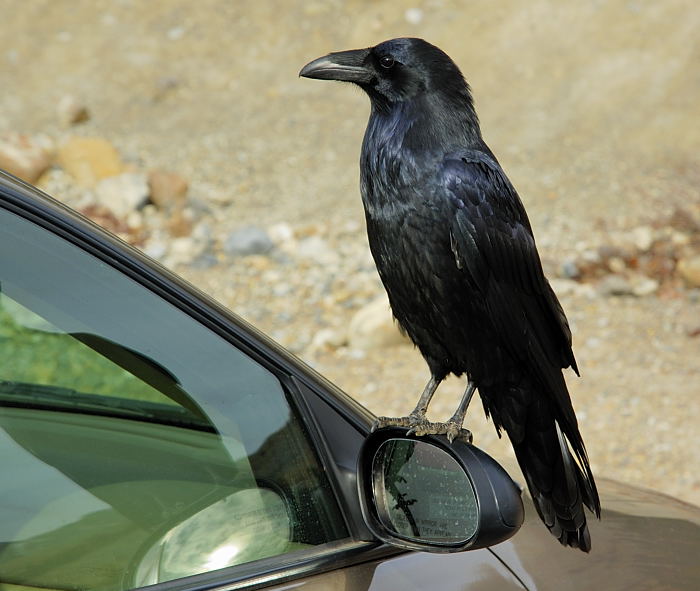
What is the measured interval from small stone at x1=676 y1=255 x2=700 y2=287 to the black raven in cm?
472

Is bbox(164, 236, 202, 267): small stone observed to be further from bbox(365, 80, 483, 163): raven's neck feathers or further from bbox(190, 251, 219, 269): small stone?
bbox(365, 80, 483, 163): raven's neck feathers

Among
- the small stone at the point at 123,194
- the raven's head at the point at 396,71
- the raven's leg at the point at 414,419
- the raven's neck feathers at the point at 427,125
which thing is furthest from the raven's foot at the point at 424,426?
the small stone at the point at 123,194

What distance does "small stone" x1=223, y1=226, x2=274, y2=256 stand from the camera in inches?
288

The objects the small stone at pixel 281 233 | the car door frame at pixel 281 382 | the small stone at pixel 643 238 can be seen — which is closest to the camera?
the car door frame at pixel 281 382

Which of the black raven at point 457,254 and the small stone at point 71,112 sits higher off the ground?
the small stone at point 71,112

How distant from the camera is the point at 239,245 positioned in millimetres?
7316

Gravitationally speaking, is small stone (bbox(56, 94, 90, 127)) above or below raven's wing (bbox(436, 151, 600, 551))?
above

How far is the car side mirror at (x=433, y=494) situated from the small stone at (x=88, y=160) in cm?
702

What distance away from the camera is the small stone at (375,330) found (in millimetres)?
6012

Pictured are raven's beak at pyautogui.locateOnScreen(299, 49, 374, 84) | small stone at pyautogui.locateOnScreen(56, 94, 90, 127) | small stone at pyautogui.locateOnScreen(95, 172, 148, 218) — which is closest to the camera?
raven's beak at pyautogui.locateOnScreen(299, 49, 374, 84)

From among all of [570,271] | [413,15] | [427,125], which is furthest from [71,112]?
[427,125]

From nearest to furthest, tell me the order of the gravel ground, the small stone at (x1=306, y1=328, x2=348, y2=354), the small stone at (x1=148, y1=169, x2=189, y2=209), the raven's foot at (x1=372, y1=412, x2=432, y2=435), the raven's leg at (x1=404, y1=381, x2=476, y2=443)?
the raven's foot at (x1=372, y1=412, x2=432, y2=435)
the raven's leg at (x1=404, y1=381, x2=476, y2=443)
the gravel ground
the small stone at (x1=306, y1=328, x2=348, y2=354)
the small stone at (x1=148, y1=169, x2=189, y2=209)

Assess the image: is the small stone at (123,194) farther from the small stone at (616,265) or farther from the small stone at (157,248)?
the small stone at (616,265)

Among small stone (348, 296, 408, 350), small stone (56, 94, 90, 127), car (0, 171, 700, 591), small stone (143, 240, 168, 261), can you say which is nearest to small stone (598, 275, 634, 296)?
small stone (348, 296, 408, 350)
